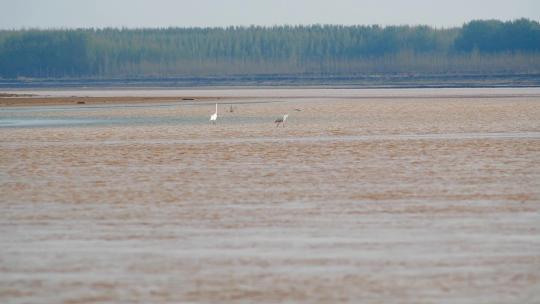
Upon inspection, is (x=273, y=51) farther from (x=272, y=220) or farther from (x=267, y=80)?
(x=272, y=220)

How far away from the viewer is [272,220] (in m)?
11.4

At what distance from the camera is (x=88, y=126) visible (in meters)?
28.8

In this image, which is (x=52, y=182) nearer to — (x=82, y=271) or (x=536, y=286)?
(x=82, y=271)

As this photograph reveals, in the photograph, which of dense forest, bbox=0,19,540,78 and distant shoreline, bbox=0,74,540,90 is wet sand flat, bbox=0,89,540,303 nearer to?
distant shoreline, bbox=0,74,540,90

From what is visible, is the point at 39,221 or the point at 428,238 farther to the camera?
the point at 39,221

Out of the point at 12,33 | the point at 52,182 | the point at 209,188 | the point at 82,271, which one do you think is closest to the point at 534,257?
the point at 82,271

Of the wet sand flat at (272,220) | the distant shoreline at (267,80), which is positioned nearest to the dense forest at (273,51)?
the distant shoreline at (267,80)

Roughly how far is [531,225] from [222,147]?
10.7m

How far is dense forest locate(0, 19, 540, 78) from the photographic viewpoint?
139 m

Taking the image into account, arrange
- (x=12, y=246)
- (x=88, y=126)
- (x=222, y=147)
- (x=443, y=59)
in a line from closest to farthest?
(x=12, y=246) < (x=222, y=147) < (x=88, y=126) < (x=443, y=59)

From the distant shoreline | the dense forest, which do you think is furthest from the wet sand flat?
the dense forest

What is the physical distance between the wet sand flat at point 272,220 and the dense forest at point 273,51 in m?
109

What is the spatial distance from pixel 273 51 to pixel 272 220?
6032 inches

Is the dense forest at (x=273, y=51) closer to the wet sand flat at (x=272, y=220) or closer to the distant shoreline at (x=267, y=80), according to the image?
the distant shoreline at (x=267, y=80)
